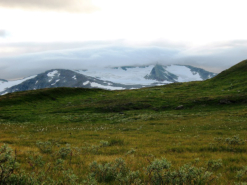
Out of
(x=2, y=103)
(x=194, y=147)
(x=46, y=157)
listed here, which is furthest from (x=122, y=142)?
(x=2, y=103)

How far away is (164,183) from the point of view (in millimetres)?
6211

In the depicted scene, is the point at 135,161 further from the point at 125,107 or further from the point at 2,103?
the point at 2,103

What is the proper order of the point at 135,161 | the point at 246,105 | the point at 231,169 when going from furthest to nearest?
1. the point at 246,105
2. the point at 135,161
3. the point at 231,169

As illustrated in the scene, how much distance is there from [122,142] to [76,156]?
22.4ft

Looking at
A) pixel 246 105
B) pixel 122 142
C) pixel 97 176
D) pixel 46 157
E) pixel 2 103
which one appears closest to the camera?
pixel 97 176

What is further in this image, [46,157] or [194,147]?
[194,147]

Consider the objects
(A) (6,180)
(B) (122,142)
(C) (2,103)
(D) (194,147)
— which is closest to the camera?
(A) (6,180)

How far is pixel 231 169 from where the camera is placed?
9000mm

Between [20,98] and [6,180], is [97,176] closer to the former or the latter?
[6,180]

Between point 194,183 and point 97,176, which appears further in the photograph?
point 97,176

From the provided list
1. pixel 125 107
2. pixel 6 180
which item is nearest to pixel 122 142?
pixel 6 180

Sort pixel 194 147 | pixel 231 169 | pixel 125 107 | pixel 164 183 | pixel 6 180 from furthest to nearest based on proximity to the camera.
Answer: pixel 125 107, pixel 194 147, pixel 231 169, pixel 164 183, pixel 6 180

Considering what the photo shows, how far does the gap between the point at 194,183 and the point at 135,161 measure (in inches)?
162

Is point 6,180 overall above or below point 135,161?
above
